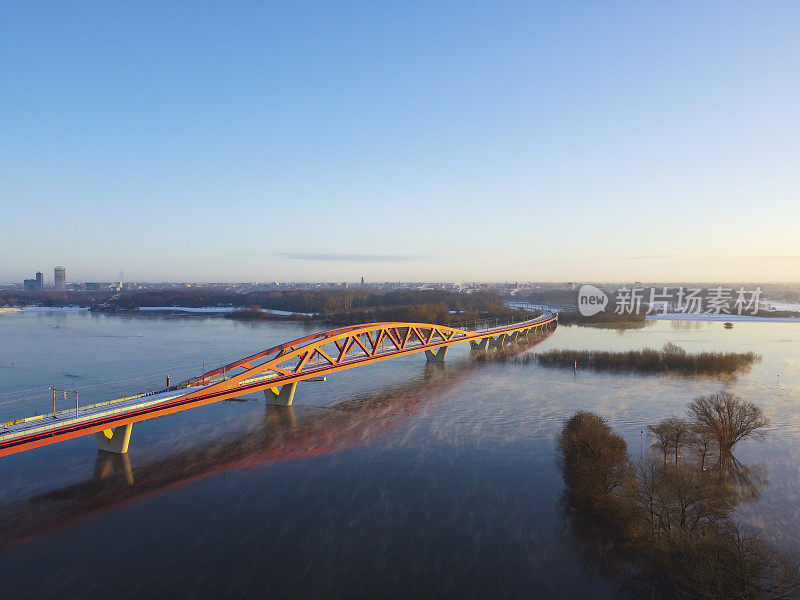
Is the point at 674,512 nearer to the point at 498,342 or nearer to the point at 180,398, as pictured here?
the point at 180,398

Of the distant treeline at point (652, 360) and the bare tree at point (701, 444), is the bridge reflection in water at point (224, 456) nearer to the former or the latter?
the bare tree at point (701, 444)

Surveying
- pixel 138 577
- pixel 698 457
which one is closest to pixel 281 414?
pixel 138 577

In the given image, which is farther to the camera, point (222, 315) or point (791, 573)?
point (222, 315)

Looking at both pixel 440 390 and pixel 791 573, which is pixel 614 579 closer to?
pixel 791 573

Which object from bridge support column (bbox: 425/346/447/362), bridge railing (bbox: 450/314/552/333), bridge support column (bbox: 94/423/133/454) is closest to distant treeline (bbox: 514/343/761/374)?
bridge support column (bbox: 425/346/447/362)

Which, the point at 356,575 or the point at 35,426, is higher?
the point at 35,426

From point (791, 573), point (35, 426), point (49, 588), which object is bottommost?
point (49, 588)
